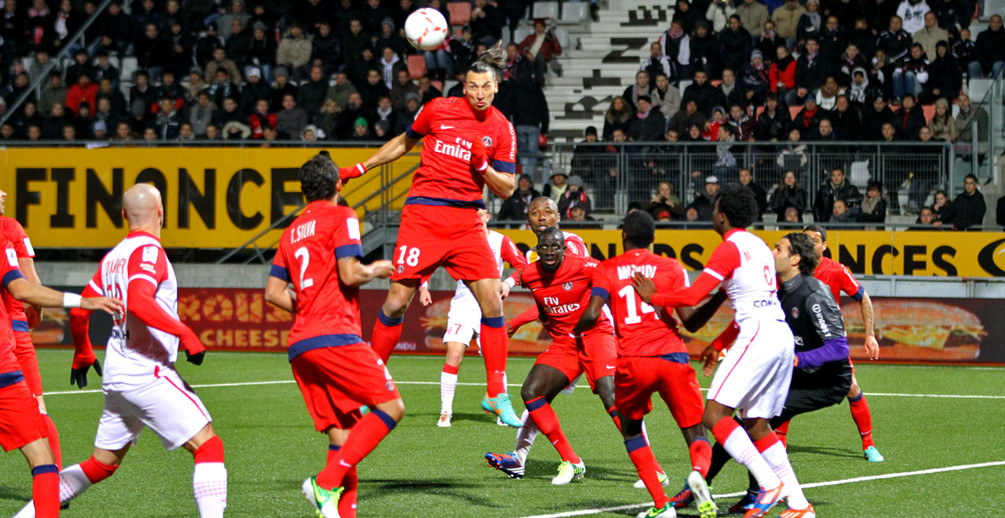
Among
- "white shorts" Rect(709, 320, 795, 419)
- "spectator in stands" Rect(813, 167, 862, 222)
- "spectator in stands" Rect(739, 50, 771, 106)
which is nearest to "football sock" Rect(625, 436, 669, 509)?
"white shorts" Rect(709, 320, 795, 419)

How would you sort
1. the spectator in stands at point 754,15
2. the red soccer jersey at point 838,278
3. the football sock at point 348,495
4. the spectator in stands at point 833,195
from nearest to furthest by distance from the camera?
the football sock at point 348,495 < the red soccer jersey at point 838,278 < the spectator in stands at point 833,195 < the spectator in stands at point 754,15

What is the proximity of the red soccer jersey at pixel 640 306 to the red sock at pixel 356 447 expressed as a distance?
1755 millimetres

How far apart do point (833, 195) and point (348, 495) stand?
15.2 metres

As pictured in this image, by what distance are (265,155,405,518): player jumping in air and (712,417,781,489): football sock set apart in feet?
6.66

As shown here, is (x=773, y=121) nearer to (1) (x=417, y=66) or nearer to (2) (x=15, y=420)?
(1) (x=417, y=66)

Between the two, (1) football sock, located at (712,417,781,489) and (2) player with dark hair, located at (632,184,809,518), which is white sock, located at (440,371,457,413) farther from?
(1) football sock, located at (712,417,781,489)

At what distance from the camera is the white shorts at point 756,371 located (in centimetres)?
723

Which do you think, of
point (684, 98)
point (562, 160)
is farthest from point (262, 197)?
point (684, 98)

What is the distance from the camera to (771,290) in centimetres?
736

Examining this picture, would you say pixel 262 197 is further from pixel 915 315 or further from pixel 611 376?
pixel 611 376

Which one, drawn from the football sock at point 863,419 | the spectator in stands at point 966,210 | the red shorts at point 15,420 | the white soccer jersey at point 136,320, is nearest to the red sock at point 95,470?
the red shorts at point 15,420

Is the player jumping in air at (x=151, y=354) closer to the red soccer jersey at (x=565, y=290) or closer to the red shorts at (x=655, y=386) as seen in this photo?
the red shorts at (x=655, y=386)

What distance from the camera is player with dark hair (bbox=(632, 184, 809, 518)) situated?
23.5 feet

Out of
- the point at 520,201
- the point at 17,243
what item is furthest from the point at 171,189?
the point at 17,243
